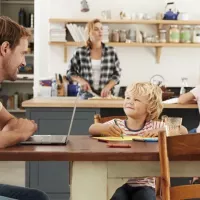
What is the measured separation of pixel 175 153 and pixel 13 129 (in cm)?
73

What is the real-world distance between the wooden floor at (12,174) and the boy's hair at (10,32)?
3076 millimetres

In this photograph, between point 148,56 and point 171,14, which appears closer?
point 171,14

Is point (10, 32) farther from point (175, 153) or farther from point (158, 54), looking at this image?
point (158, 54)

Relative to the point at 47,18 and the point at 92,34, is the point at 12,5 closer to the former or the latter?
the point at 47,18

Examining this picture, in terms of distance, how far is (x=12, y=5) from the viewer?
7.84 metres

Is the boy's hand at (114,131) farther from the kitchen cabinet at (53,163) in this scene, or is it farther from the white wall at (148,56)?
the white wall at (148,56)

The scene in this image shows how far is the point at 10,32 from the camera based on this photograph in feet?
6.05

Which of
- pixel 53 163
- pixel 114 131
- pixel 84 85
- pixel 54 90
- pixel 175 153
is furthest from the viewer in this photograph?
pixel 54 90

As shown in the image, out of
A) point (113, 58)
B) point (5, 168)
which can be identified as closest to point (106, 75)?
point (113, 58)

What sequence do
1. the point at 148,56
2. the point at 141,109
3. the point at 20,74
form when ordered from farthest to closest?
the point at 20,74 < the point at 148,56 < the point at 141,109

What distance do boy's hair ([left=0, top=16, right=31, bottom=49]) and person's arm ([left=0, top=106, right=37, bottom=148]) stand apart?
0.33 m

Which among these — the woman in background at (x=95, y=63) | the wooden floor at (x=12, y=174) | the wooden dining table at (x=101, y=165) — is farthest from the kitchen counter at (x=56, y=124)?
the wooden dining table at (x=101, y=165)

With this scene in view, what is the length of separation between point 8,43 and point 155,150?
2.30 feet

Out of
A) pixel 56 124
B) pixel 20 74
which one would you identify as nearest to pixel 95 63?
pixel 56 124
